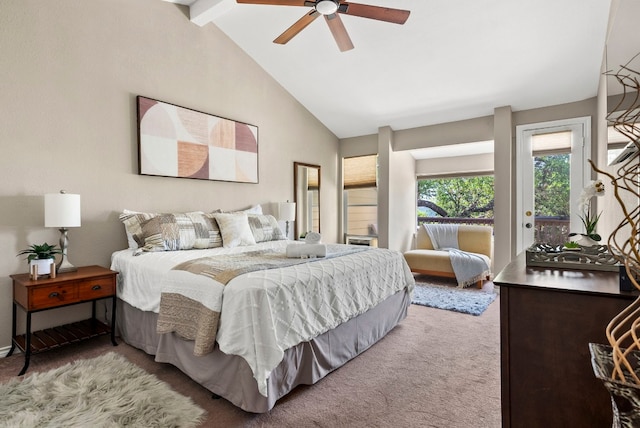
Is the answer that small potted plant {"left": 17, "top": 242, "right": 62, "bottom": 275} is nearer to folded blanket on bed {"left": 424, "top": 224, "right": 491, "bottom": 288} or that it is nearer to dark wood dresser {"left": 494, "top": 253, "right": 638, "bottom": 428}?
dark wood dresser {"left": 494, "top": 253, "right": 638, "bottom": 428}

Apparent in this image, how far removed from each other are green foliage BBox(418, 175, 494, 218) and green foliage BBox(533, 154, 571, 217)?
235 centimetres

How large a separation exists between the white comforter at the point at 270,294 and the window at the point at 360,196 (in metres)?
2.93

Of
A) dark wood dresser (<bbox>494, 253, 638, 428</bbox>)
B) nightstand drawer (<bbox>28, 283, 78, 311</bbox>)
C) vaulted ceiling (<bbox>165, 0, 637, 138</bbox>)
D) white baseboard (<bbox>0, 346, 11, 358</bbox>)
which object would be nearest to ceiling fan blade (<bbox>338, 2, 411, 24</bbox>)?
vaulted ceiling (<bbox>165, 0, 637, 138</bbox>)

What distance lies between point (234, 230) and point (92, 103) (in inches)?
68.3

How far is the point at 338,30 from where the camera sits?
267 centimetres

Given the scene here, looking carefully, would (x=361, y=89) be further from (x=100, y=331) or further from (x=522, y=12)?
(x=100, y=331)

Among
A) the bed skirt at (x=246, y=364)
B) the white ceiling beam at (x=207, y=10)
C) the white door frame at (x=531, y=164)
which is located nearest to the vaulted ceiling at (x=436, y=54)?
the white ceiling beam at (x=207, y=10)

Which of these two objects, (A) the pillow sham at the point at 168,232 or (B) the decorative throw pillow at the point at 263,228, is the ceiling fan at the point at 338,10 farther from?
(B) the decorative throw pillow at the point at 263,228

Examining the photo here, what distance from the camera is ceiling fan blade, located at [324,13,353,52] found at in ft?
8.25

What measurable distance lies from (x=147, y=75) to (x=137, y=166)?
3.12 feet

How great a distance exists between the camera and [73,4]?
287 centimetres

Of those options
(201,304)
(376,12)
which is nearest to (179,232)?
(201,304)

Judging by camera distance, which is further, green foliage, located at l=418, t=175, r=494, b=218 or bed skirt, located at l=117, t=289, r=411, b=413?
green foliage, located at l=418, t=175, r=494, b=218

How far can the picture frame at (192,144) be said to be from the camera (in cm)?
333
